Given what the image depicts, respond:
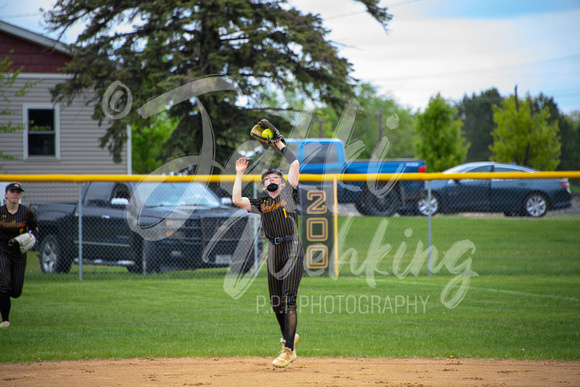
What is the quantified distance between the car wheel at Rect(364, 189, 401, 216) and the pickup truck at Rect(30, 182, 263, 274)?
15.7 feet

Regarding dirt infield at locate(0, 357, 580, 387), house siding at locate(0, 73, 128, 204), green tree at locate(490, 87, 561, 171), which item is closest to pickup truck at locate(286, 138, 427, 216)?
house siding at locate(0, 73, 128, 204)

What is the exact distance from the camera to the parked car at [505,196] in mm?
14977

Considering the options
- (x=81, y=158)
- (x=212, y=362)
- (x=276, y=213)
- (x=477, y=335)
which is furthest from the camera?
(x=81, y=158)

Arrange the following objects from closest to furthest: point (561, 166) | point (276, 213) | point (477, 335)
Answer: point (276, 213)
point (477, 335)
point (561, 166)

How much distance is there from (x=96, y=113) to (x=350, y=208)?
28.5 ft

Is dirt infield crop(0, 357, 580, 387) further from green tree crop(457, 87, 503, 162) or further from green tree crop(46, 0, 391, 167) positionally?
→ green tree crop(457, 87, 503, 162)

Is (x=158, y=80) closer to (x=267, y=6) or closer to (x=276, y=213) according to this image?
(x=267, y=6)

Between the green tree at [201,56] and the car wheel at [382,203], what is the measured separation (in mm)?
4036

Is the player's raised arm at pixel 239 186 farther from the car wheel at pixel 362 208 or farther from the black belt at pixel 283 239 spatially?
the car wheel at pixel 362 208

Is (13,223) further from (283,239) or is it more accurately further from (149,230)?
(283,239)

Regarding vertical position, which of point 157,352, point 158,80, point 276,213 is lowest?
point 157,352

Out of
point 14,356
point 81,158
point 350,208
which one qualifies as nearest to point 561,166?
point 350,208

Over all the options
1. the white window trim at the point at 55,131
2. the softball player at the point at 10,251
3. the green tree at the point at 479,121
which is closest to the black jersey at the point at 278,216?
the softball player at the point at 10,251

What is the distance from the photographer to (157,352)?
7113 mm
